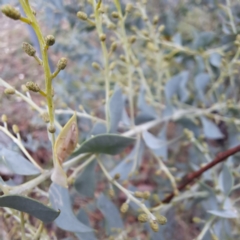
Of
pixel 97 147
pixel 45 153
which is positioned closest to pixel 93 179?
pixel 97 147

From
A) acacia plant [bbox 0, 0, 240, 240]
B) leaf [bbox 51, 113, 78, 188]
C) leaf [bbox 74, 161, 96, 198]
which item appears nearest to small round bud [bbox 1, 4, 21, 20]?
acacia plant [bbox 0, 0, 240, 240]

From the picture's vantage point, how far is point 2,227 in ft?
1.93

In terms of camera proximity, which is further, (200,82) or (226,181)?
(200,82)

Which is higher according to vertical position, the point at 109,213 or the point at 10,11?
the point at 10,11

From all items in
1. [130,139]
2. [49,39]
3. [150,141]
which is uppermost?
[49,39]

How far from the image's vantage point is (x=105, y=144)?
53 cm

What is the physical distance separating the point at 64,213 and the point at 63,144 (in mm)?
135

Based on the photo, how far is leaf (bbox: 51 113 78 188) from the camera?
1.34 feet

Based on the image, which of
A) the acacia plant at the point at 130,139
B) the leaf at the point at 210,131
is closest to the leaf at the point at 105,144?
the acacia plant at the point at 130,139

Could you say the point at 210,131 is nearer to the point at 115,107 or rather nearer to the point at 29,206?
the point at 115,107

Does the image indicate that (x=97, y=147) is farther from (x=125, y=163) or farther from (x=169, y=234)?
(x=169, y=234)

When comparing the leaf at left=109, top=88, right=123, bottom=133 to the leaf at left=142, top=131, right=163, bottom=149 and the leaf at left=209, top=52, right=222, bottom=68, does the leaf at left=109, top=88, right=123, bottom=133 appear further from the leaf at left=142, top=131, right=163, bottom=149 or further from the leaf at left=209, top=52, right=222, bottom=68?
the leaf at left=209, top=52, right=222, bottom=68

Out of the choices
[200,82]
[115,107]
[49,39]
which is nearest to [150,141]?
[115,107]

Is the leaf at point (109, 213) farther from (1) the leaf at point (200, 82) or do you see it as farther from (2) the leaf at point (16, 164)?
(1) the leaf at point (200, 82)
